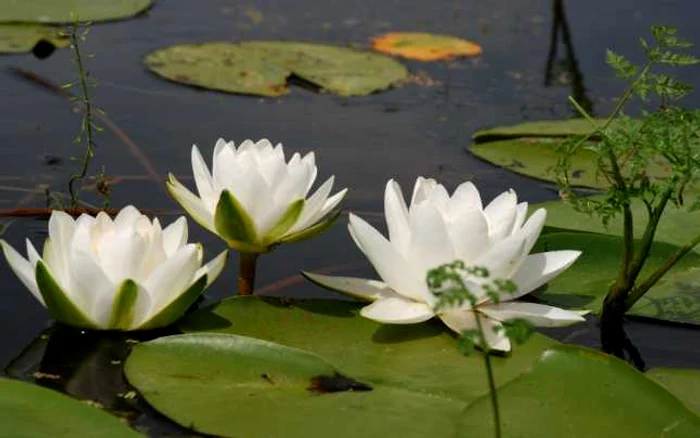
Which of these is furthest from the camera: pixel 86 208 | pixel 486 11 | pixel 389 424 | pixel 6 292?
pixel 486 11

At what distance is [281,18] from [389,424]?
2740mm

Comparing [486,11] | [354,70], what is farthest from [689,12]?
[354,70]

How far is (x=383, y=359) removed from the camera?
1708 mm

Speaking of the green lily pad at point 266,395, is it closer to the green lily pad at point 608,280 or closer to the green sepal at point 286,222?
the green sepal at point 286,222

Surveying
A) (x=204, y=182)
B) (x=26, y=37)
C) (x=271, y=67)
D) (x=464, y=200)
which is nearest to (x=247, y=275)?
(x=204, y=182)

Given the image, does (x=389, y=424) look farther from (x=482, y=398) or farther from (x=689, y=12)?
(x=689, y=12)

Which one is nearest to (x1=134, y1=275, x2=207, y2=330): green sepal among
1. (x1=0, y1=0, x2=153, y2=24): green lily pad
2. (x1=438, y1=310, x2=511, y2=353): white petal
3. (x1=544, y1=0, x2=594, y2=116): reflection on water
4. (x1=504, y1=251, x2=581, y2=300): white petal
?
(x1=438, y1=310, x2=511, y2=353): white petal

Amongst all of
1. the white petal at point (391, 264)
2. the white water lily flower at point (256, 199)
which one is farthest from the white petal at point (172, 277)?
the white petal at point (391, 264)

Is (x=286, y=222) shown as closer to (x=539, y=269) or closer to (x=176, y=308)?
(x=176, y=308)

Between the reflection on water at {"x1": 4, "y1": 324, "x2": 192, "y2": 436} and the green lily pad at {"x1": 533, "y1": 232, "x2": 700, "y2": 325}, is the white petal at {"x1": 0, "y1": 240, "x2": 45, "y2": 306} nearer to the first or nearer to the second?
the reflection on water at {"x1": 4, "y1": 324, "x2": 192, "y2": 436}

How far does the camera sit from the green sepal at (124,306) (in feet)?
5.54

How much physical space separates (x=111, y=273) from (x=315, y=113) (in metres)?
1.48

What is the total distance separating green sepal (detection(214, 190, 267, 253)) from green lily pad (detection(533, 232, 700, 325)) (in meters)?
0.49

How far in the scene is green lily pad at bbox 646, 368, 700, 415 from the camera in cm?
168
